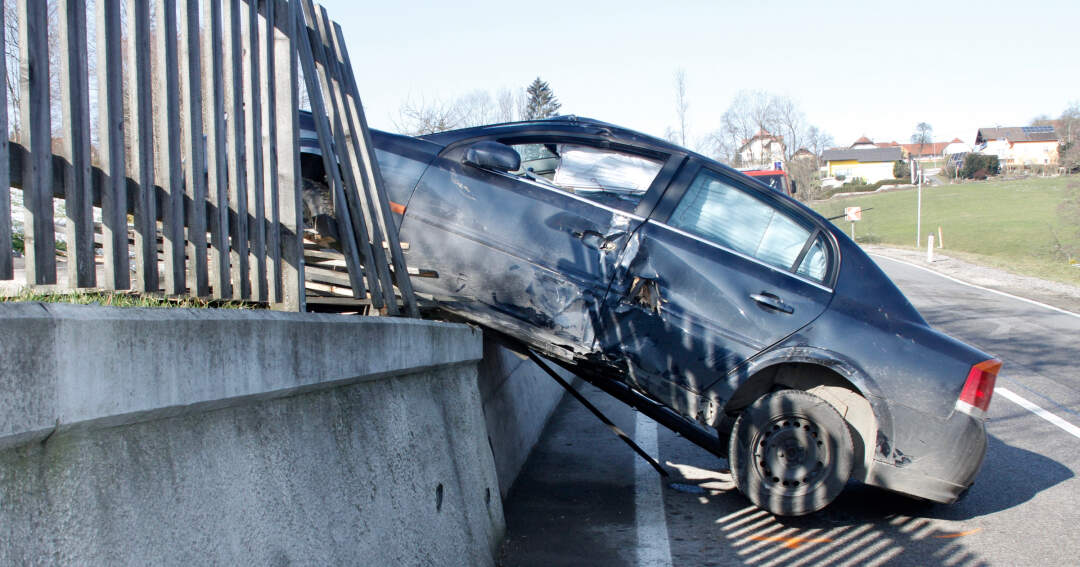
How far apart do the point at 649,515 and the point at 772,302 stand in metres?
1.55

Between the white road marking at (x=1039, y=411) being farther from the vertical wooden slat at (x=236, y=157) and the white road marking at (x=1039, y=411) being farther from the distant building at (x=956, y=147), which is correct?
the distant building at (x=956, y=147)

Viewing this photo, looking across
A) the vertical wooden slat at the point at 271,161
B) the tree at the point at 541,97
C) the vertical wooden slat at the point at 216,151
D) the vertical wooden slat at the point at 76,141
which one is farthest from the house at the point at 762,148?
the vertical wooden slat at the point at 76,141

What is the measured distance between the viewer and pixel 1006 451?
757cm

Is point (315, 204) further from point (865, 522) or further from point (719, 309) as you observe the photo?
point (865, 522)

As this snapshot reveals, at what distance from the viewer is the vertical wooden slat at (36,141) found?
253cm

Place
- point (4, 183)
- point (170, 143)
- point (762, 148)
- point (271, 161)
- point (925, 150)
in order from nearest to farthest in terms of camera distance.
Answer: point (4, 183) < point (170, 143) < point (271, 161) < point (762, 148) < point (925, 150)

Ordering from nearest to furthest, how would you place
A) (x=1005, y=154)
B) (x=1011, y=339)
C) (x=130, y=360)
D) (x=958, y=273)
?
1. (x=130, y=360)
2. (x=1011, y=339)
3. (x=958, y=273)
4. (x=1005, y=154)

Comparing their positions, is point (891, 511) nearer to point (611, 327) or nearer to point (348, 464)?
point (611, 327)

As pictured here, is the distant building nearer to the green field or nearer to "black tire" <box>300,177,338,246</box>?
the green field

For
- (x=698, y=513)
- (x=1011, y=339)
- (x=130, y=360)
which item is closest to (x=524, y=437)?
(x=698, y=513)

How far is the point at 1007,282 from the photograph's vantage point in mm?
24406

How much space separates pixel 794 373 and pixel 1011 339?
1004 centimetres

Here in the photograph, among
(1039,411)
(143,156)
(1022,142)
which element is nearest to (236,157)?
(143,156)

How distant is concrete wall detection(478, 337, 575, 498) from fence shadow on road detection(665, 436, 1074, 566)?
1.12 m
